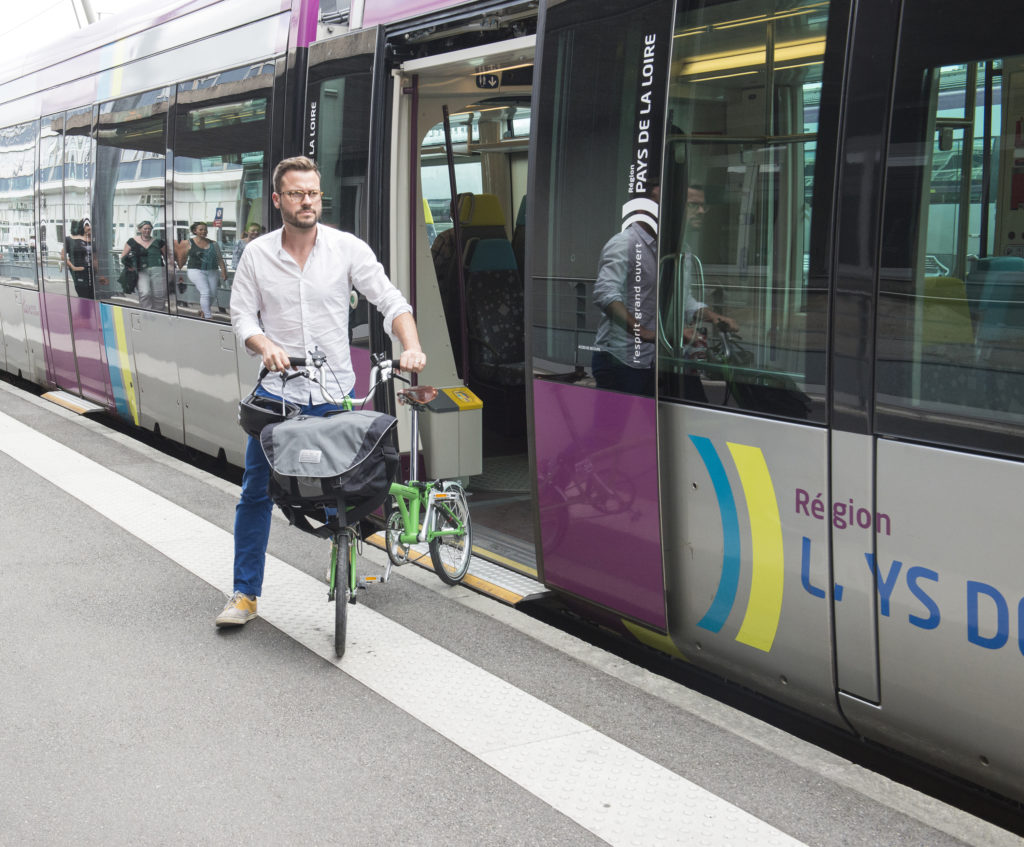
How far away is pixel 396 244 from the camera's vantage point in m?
6.10

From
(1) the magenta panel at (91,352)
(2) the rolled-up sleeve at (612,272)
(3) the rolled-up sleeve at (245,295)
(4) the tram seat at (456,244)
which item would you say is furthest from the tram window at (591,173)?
(1) the magenta panel at (91,352)

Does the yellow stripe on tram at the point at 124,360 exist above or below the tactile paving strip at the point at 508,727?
above

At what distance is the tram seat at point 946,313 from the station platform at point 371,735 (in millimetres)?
1274

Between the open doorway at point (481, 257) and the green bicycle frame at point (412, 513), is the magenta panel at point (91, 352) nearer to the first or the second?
the open doorway at point (481, 257)

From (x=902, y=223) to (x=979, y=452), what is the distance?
2.18 ft

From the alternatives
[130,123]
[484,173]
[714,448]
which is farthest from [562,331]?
[130,123]

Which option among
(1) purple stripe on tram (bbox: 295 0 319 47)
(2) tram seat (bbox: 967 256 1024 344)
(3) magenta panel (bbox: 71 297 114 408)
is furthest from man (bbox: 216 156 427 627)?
(3) magenta panel (bbox: 71 297 114 408)

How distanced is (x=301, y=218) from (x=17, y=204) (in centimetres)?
963

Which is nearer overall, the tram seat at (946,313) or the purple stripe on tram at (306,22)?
the tram seat at (946,313)

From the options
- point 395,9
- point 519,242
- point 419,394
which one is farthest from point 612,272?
point 519,242

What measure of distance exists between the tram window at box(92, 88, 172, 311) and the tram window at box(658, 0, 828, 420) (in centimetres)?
558

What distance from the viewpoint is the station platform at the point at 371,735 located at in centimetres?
321

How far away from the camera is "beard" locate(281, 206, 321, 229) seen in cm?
441

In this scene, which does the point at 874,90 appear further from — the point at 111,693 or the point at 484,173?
the point at 484,173
